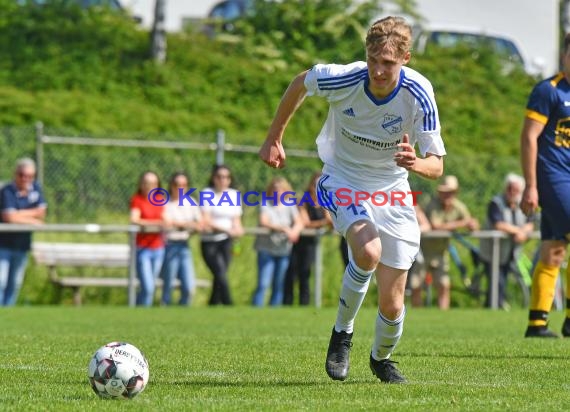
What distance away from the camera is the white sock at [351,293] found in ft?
22.5

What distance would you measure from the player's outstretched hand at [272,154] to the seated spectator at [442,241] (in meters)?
11.1

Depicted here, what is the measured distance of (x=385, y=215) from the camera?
6859 millimetres

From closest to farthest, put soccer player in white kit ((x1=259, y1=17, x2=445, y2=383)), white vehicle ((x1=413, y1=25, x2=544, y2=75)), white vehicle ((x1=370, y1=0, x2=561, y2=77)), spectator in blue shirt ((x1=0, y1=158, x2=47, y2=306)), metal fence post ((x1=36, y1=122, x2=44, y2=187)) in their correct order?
soccer player in white kit ((x1=259, y1=17, x2=445, y2=383)) → spectator in blue shirt ((x1=0, y1=158, x2=47, y2=306)) → metal fence post ((x1=36, y1=122, x2=44, y2=187)) → white vehicle ((x1=413, y1=25, x2=544, y2=75)) → white vehicle ((x1=370, y1=0, x2=561, y2=77))

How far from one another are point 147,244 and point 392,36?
10336 millimetres

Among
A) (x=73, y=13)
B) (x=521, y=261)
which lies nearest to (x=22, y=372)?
(x=521, y=261)

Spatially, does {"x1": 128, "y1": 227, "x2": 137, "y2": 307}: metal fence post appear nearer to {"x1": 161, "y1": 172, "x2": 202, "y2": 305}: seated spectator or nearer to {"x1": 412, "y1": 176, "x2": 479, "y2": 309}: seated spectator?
{"x1": 161, "y1": 172, "x2": 202, "y2": 305}: seated spectator

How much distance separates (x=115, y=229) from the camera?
16578 millimetres

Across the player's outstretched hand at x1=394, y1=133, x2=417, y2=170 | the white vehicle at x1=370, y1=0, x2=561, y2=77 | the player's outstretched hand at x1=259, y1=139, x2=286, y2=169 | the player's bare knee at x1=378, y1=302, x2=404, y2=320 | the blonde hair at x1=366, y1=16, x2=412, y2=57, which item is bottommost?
the player's bare knee at x1=378, y1=302, x2=404, y2=320

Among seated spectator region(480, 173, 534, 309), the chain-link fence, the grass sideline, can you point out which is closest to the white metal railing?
seated spectator region(480, 173, 534, 309)

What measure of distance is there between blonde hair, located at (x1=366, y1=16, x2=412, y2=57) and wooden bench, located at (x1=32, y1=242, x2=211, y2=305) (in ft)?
38.7

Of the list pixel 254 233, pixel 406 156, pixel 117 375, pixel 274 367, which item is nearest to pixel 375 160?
pixel 406 156

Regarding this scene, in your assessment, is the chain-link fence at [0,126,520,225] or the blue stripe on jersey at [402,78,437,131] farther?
the chain-link fence at [0,126,520,225]

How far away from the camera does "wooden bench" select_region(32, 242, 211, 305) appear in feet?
59.4

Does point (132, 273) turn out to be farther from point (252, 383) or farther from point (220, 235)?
point (252, 383)
